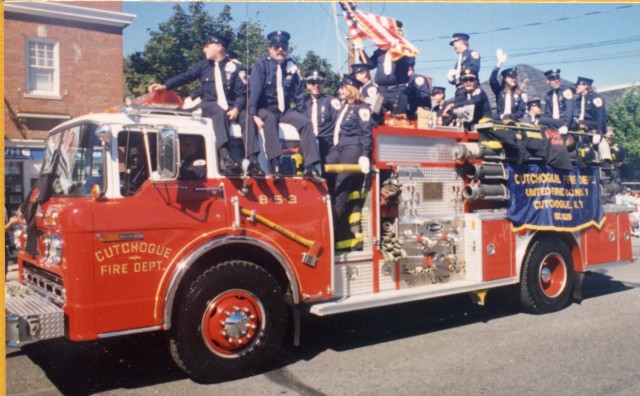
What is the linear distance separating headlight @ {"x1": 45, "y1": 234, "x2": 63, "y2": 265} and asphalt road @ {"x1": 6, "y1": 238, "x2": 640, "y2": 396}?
1.14m

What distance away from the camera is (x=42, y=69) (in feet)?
35.3

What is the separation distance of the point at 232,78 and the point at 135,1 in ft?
5.66

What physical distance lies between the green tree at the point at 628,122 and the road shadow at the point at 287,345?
16760 mm

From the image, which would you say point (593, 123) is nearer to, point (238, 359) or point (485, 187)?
point (485, 187)

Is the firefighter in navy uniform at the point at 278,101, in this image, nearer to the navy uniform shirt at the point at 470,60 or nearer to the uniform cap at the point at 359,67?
the uniform cap at the point at 359,67

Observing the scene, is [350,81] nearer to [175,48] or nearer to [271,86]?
[271,86]

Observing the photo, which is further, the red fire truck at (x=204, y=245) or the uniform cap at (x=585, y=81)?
the uniform cap at (x=585, y=81)

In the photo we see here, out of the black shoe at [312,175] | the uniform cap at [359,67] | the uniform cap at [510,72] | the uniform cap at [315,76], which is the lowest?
the black shoe at [312,175]

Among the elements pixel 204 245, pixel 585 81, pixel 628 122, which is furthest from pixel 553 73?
pixel 628 122

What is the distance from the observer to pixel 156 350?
20.3 feet

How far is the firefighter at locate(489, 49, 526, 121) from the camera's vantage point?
361 inches

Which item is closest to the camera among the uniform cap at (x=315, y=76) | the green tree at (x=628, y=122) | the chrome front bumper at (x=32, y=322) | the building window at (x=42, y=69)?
the chrome front bumper at (x=32, y=322)

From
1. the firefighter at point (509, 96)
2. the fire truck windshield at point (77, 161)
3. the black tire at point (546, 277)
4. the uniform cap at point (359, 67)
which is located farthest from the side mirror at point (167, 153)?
the firefighter at point (509, 96)

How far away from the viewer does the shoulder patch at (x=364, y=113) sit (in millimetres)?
6367
